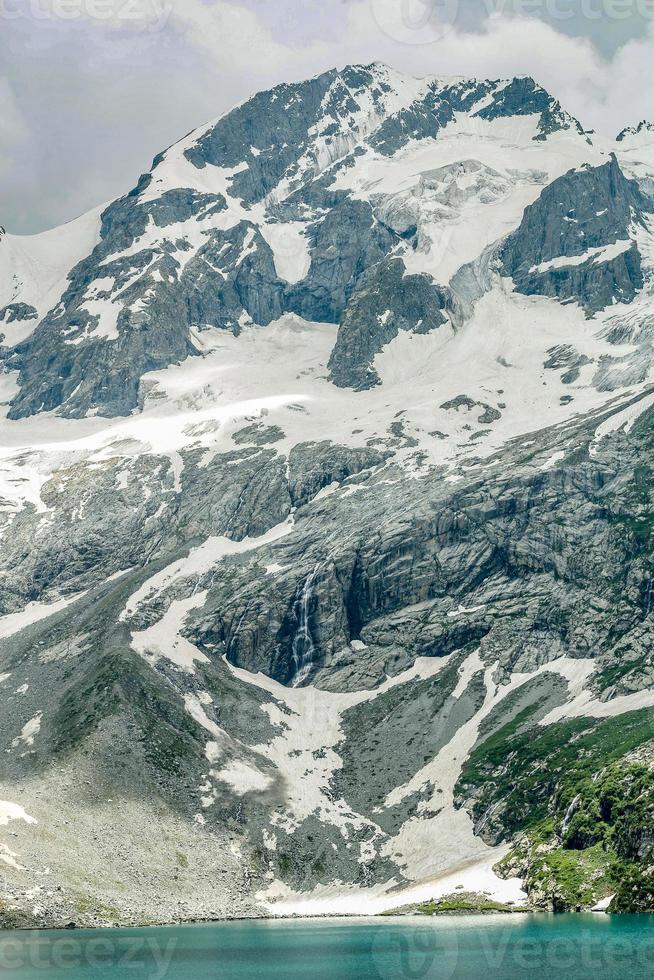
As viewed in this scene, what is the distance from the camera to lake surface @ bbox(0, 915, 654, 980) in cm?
10938

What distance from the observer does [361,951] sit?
12719cm

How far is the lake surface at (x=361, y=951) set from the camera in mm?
109375

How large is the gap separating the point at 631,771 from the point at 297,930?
174 feet
